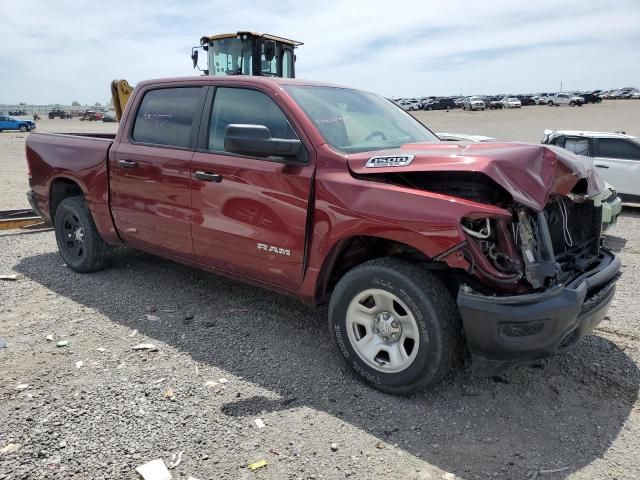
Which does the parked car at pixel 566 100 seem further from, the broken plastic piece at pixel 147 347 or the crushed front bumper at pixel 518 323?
the broken plastic piece at pixel 147 347

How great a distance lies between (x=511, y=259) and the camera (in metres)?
2.87

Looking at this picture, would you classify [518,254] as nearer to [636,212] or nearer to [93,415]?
[93,415]

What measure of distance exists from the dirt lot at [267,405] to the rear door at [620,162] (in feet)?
18.9

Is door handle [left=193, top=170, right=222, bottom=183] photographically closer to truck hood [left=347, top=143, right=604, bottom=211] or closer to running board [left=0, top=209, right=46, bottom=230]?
truck hood [left=347, top=143, right=604, bottom=211]

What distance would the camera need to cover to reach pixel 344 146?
3564 mm

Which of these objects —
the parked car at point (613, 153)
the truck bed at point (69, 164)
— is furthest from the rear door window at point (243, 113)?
the parked car at point (613, 153)

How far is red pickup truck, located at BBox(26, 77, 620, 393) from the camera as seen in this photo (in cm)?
286

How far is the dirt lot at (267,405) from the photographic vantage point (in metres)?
2.66

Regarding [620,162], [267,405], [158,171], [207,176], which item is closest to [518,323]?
[267,405]

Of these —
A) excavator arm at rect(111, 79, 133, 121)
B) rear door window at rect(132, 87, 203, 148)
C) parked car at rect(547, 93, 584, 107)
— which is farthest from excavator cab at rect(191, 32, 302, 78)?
parked car at rect(547, 93, 584, 107)

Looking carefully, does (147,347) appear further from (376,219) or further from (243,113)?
(376,219)

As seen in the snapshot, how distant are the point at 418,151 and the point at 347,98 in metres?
1.11

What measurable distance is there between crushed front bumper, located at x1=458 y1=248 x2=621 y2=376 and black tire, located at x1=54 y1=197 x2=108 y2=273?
3.88 m

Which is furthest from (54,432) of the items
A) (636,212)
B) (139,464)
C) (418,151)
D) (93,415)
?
(636,212)
